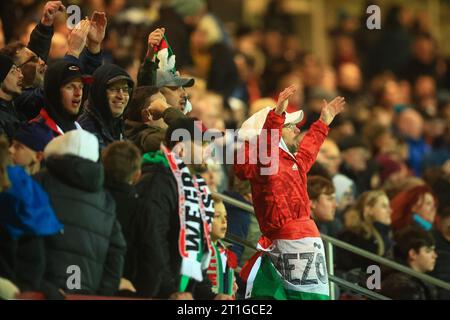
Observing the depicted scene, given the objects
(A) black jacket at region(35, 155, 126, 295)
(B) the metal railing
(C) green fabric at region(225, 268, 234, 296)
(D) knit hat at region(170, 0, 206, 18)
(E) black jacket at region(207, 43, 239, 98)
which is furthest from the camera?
(E) black jacket at region(207, 43, 239, 98)

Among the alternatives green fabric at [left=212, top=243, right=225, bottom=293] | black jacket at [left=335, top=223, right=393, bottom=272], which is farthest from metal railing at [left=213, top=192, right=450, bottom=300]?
green fabric at [left=212, top=243, right=225, bottom=293]

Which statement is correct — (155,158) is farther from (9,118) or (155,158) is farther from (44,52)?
(44,52)

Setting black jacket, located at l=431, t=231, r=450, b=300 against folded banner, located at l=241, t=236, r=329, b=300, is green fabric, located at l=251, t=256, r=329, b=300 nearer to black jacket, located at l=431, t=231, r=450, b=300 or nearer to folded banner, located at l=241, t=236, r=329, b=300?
folded banner, located at l=241, t=236, r=329, b=300

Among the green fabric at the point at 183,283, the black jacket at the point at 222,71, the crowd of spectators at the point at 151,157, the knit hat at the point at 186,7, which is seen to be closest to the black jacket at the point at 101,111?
the crowd of spectators at the point at 151,157

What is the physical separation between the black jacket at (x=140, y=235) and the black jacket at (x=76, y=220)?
0.22 m

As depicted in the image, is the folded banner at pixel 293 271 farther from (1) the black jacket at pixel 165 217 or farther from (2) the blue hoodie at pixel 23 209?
(2) the blue hoodie at pixel 23 209

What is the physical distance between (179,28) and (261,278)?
535cm

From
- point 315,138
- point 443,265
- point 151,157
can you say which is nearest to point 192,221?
point 151,157

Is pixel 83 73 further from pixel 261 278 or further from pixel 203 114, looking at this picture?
pixel 203 114

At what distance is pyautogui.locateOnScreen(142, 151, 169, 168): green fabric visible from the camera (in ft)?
25.8

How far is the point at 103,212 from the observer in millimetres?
7293

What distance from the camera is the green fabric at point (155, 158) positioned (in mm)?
7871
